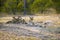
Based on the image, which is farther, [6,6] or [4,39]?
[6,6]

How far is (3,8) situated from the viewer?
25.7 meters

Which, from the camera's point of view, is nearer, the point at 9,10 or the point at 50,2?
the point at 50,2

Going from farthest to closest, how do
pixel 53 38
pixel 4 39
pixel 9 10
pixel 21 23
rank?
pixel 9 10, pixel 21 23, pixel 53 38, pixel 4 39

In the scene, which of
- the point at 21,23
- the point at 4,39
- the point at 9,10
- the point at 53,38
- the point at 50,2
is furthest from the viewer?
the point at 9,10

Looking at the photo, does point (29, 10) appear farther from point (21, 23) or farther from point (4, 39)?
point (4, 39)

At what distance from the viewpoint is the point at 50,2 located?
2339cm

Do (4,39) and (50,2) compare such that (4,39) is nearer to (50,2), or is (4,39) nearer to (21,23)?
(21,23)

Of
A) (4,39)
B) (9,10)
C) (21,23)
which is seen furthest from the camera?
(9,10)

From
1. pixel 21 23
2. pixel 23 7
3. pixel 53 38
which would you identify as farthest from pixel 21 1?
pixel 53 38

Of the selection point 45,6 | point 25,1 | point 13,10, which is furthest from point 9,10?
point 45,6

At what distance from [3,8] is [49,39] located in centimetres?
1733

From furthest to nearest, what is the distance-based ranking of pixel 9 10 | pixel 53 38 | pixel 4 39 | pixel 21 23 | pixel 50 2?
pixel 9 10
pixel 50 2
pixel 21 23
pixel 53 38
pixel 4 39

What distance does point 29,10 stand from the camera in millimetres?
25281

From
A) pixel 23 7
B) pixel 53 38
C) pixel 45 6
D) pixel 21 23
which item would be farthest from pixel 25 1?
pixel 53 38
